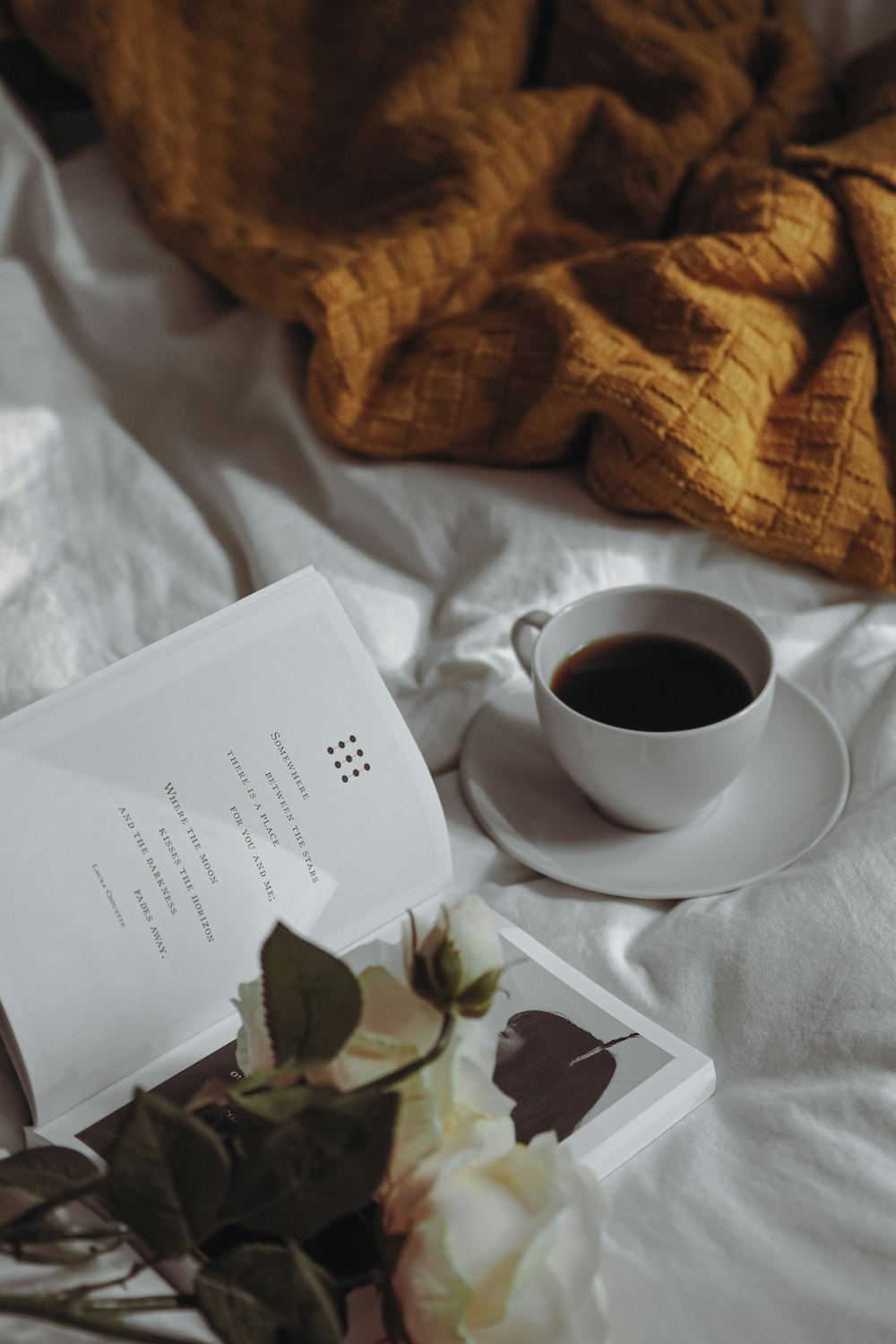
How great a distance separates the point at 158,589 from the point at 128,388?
0.25 metres

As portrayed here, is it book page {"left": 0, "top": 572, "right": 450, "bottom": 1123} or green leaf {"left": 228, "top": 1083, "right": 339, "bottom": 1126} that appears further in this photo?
book page {"left": 0, "top": 572, "right": 450, "bottom": 1123}

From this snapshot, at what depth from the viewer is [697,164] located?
902 millimetres

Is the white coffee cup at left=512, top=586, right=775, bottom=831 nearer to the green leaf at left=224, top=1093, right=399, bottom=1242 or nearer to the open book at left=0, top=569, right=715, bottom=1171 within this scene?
the open book at left=0, top=569, right=715, bottom=1171

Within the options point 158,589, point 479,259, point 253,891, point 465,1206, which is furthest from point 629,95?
point 465,1206

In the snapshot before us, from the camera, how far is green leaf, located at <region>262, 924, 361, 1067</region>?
34cm

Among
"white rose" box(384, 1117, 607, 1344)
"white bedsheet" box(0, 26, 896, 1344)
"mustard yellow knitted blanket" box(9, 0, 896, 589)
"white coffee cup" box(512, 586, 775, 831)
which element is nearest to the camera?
"white rose" box(384, 1117, 607, 1344)

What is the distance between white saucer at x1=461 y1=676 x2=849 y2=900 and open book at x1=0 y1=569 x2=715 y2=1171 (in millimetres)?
70

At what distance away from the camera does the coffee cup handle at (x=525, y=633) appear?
642mm

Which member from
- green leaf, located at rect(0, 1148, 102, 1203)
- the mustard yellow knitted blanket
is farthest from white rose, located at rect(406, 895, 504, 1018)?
the mustard yellow knitted blanket

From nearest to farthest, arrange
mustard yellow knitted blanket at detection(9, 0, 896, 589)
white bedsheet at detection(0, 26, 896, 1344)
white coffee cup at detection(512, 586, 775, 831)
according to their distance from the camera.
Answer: white bedsheet at detection(0, 26, 896, 1344)
white coffee cup at detection(512, 586, 775, 831)
mustard yellow knitted blanket at detection(9, 0, 896, 589)

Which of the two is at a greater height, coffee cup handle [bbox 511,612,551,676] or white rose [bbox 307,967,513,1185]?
white rose [bbox 307,967,513,1185]

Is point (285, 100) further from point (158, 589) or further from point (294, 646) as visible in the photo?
point (294, 646)

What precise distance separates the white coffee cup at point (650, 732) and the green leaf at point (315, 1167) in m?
0.26

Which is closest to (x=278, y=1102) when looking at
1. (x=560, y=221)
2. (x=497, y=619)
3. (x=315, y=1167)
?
(x=315, y=1167)
